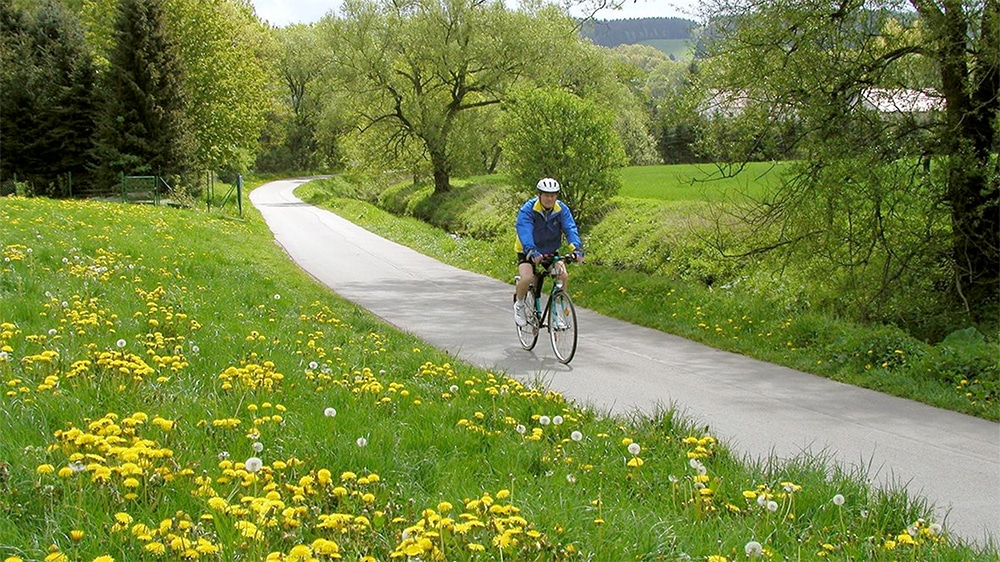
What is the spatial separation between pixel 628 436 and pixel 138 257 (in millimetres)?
10965

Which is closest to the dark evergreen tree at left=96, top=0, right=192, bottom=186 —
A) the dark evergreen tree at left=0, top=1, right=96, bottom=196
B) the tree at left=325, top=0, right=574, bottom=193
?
the dark evergreen tree at left=0, top=1, right=96, bottom=196

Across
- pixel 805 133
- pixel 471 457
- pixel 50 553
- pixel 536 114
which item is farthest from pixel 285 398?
pixel 536 114

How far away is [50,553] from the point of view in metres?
2.96

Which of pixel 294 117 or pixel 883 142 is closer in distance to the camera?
pixel 883 142

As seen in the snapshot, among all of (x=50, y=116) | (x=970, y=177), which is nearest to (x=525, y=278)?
(x=970, y=177)

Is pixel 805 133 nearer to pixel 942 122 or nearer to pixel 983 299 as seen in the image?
pixel 942 122

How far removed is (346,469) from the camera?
14.5ft

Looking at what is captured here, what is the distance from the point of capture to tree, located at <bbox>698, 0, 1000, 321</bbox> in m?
10.8

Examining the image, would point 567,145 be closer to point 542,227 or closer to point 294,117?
point 542,227

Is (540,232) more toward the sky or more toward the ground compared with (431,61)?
more toward the ground

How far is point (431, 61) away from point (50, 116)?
21.3m

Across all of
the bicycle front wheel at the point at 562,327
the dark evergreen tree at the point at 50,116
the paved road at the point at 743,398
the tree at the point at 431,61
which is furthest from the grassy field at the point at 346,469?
the dark evergreen tree at the point at 50,116

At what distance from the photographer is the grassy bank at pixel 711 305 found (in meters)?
8.52

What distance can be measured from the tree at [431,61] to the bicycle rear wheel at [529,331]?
82.7 feet
